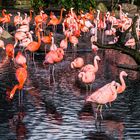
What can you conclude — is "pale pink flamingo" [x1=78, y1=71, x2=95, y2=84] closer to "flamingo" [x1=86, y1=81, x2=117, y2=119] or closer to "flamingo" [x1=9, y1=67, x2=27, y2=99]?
"flamingo" [x1=9, y1=67, x2=27, y2=99]

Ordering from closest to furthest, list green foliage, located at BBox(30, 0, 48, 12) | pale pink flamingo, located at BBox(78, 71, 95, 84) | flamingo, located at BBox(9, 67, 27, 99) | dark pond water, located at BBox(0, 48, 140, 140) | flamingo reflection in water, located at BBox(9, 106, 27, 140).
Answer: flamingo reflection in water, located at BBox(9, 106, 27, 140), dark pond water, located at BBox(0, 48, 140, 140), flamingo, located at BBox(9, 67, 27, 99), pale pink flamingo, located at BBox(78, 71, 95, 84), green foliage, located at BBox(30, 0, 48, 12)

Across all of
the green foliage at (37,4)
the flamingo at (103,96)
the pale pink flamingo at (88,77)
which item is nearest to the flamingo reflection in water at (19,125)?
the flamingo at (103,96)

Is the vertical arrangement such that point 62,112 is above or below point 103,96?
below

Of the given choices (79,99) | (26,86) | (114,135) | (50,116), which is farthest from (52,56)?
(114,135)

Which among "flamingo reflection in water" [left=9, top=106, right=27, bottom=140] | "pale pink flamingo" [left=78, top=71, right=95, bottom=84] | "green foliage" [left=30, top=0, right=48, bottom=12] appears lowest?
"flamingo reflection in water" [left=9, top=106, right=27, bottom=140]

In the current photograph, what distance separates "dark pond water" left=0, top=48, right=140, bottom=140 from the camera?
12.6m

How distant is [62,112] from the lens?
14438mm

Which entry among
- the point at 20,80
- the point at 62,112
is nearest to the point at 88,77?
the point at 20,80

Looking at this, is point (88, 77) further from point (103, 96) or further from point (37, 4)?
point (37, 4)

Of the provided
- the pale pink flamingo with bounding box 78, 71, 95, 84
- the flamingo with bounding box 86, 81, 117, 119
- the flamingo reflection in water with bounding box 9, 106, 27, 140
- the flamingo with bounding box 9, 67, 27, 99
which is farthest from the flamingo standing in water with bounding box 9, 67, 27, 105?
the flamingo with bounding box 86, 81, 117, 119

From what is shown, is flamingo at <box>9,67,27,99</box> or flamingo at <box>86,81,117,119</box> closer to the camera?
flamingo at <box>86,81,117,119</box>

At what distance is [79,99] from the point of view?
52.2ft

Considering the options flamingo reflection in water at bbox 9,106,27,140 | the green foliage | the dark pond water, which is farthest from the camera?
the green foliage

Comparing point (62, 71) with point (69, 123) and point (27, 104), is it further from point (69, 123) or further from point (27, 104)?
point (69, 123)
